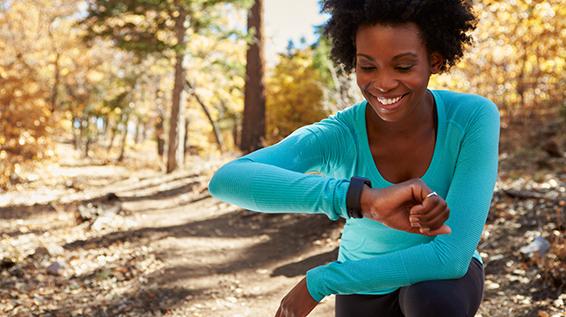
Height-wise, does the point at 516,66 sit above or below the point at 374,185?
above

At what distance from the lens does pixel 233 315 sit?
165 inches

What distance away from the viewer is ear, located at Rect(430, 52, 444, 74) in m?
1.88

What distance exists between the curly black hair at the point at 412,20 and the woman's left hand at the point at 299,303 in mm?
946

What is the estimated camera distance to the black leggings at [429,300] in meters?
1.63

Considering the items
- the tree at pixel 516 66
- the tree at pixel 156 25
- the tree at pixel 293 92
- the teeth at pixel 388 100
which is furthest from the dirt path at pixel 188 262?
the tree at pixel 293 92

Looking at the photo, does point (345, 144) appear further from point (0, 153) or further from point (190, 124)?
point (190, 124)

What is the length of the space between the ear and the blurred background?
3.00ft

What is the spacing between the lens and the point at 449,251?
1.68m

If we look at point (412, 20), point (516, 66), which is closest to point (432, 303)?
point (412, 20)

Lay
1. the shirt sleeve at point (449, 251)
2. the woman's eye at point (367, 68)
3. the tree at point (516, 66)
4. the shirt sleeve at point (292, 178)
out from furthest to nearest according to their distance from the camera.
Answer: the tree at point (516, 66)
the woman's eye at point (367, 68)
the shirt sleeve at point (449, 251)
the shirt sleeve at point (292, 178)

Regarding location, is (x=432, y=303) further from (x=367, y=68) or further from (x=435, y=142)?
(x=367, y=68)

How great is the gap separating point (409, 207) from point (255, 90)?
12.5 metres

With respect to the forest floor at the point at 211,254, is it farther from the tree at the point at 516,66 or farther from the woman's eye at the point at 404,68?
the woman's eye at the point at 404,68

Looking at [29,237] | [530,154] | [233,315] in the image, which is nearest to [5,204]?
[29,237]
